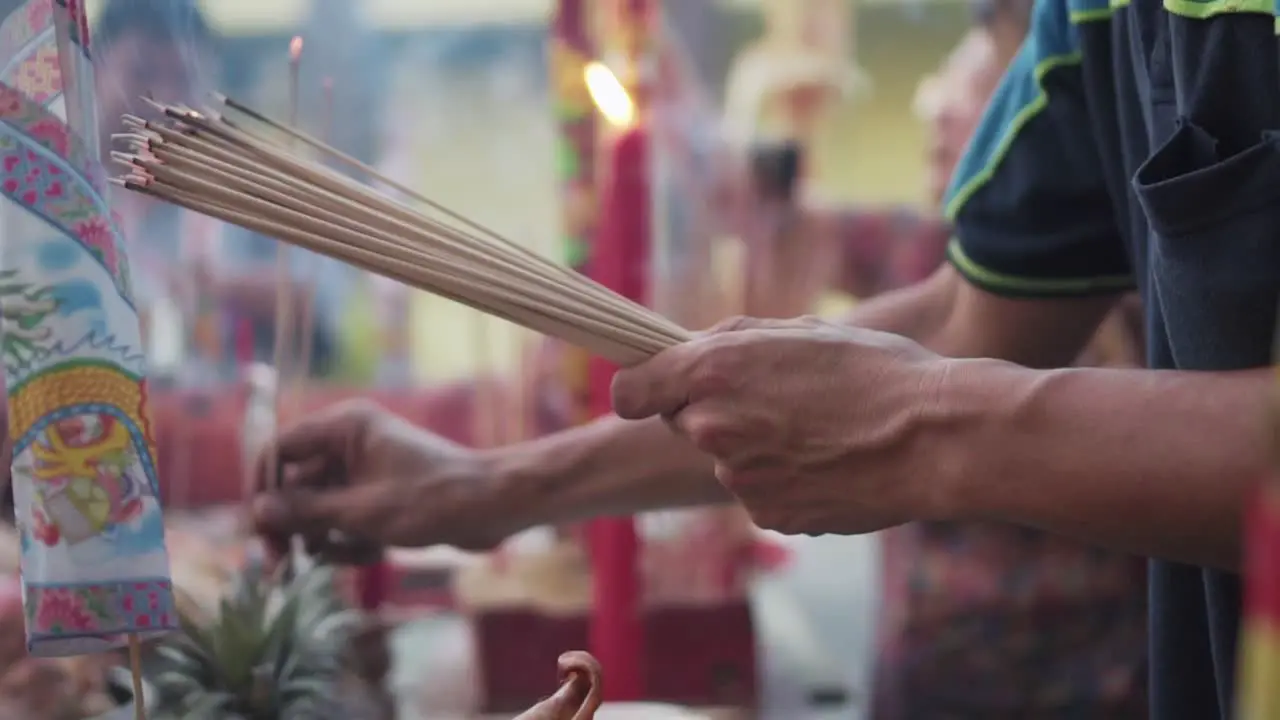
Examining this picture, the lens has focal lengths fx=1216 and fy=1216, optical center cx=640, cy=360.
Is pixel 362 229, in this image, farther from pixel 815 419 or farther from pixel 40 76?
pixel 815 419

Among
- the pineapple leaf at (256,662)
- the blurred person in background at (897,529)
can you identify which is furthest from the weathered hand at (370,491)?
the pineapple leaf at (256,662)

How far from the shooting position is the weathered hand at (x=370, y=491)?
1.05 meters

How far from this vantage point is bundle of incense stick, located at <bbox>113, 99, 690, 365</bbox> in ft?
2.24

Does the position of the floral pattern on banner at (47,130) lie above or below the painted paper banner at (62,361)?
above

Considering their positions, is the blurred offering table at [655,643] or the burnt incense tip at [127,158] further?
the blurred offering table at [655,643]

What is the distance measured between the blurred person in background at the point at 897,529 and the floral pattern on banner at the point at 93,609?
364mm

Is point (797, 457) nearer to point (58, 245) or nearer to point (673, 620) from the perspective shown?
point (58, 245)

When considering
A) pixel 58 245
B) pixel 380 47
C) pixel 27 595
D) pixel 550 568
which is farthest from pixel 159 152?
pixel 380 47

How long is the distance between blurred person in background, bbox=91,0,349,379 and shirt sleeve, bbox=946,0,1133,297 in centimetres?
62

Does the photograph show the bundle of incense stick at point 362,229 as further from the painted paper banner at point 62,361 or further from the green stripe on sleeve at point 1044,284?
the green stripe on sleeve at point 1044,284

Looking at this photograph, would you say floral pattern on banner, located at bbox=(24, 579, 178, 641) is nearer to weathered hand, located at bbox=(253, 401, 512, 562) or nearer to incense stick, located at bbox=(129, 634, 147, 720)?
incense stick, located at bbox=(129, 634, 147, 720)

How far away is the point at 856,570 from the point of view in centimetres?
260

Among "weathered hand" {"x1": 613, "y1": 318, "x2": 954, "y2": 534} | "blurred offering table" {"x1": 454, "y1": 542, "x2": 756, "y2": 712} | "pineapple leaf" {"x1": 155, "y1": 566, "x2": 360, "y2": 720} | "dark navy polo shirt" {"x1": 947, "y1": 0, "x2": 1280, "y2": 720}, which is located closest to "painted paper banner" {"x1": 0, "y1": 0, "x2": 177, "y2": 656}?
"pineapple leaf" {"x1": 155, "y1": 566, "x2": 360, "y2": 720}

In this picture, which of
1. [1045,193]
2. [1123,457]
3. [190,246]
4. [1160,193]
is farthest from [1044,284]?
[190,246]
